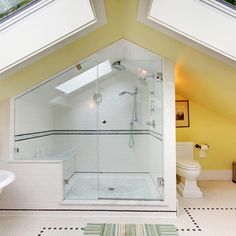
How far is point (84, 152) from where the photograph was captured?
3785 millimetres

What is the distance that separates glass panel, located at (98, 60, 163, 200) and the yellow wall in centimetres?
86

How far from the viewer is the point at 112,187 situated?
3.21 meters

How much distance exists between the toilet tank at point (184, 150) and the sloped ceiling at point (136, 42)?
136 centimetres

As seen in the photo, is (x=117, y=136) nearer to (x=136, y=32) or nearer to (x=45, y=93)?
(x=45, y=93)

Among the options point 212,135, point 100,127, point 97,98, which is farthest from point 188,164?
point 97,98

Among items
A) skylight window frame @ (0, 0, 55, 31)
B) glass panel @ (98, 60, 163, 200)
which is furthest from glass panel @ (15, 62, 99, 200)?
skylight window frame @ (0, 0, 55, 31)

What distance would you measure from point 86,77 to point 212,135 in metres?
2.62

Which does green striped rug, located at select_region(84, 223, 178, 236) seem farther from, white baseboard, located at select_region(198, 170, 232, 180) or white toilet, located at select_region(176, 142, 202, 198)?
white baseboard, located at select_region(198, 170, 232, 180)

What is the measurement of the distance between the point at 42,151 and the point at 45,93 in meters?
0.85

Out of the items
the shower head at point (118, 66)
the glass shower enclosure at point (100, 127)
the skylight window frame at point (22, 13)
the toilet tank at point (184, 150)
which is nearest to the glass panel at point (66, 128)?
the glass shower enclosure at point (100, 127)

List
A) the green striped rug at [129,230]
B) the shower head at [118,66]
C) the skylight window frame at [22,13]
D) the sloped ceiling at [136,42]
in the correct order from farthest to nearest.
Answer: the shower head at [118,66]
the green striped rug at [129,230]
the sloped ceiling at [136,42]
the skylight window frame at [22,13]

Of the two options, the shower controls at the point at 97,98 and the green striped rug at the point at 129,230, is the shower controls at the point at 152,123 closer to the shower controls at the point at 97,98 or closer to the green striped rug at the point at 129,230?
the shower controls at the point at 97,98

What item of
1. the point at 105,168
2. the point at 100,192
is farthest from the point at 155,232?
the point at 105,168

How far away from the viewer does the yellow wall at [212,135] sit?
13.5 feet
